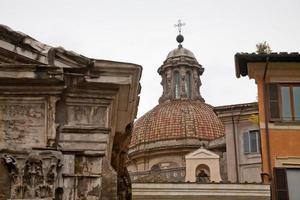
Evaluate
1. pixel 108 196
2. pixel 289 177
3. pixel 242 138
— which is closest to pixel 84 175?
pixel 108 196

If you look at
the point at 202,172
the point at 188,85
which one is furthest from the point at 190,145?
the point at 188,85

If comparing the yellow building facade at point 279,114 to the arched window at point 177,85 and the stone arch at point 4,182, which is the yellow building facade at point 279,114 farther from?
the arched window at point 177,85

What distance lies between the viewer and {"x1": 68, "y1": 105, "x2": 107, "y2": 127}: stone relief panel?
12.6 m

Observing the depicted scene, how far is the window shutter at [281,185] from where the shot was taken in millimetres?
21312

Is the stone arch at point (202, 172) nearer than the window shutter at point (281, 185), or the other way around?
the window shutter at point (281, 185)

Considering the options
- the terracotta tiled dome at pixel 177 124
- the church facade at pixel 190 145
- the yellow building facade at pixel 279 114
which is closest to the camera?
the yellow building facade at pixel 279 114

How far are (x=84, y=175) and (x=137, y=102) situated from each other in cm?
228

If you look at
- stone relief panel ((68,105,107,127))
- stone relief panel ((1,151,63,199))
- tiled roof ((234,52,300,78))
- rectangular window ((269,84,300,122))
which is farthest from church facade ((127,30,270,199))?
stone relief panel ((1,151,63,199))

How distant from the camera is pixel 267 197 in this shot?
83.3ft

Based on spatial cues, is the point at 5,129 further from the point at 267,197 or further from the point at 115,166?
the point at 267,197

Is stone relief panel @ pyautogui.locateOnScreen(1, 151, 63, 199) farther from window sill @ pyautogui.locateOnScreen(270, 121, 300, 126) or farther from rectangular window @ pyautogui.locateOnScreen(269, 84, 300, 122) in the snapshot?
rectangular window @ pyautogui.locateOnScreen(269, 84, 300, 122)

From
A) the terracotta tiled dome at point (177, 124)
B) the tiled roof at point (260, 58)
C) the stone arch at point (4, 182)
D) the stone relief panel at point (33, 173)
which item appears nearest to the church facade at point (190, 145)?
the terracotta tiled dome at point (177, 124)

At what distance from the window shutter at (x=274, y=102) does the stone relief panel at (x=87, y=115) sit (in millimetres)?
10311

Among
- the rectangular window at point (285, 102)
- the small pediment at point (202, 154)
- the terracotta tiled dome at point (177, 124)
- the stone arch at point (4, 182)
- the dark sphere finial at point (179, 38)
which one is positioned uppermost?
the dark sphere finial at point (179, 38)
